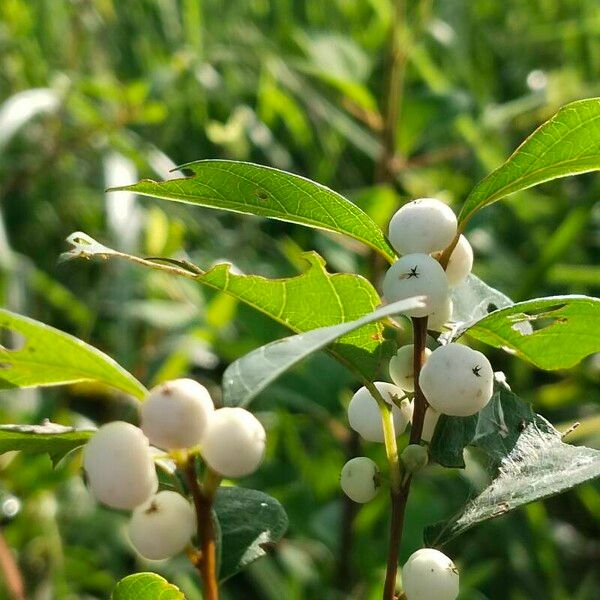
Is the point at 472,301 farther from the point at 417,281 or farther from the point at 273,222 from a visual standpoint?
the point at 273,222

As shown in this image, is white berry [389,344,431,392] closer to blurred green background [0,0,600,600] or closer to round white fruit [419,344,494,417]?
round white fruit [419,344,494,417]

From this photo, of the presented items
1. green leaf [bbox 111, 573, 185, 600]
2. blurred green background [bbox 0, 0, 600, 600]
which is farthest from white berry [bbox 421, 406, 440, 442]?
blurred green background [bbox 0, 0, 600, 600]

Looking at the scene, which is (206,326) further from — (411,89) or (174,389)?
(174,389)

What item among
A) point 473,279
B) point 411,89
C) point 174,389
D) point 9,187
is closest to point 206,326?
point 9,187

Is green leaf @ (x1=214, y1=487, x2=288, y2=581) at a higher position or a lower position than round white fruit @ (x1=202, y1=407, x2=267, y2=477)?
lower

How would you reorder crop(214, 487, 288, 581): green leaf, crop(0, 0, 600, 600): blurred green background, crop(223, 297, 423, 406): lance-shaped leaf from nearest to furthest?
crop(223, 297, 423, 406): lance-shaped leaf < crop(214, 487, 288, 581): green leaf < crop(0, 0, 600, 600): blurred green background

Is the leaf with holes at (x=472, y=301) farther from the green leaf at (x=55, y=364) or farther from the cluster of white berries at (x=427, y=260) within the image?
the green leaf at (x=55, y=364)

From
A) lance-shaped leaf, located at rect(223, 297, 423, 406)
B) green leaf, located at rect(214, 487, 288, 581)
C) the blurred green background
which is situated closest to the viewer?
lance-shaped leaf, located at rect(223, 297, 423, 406)
